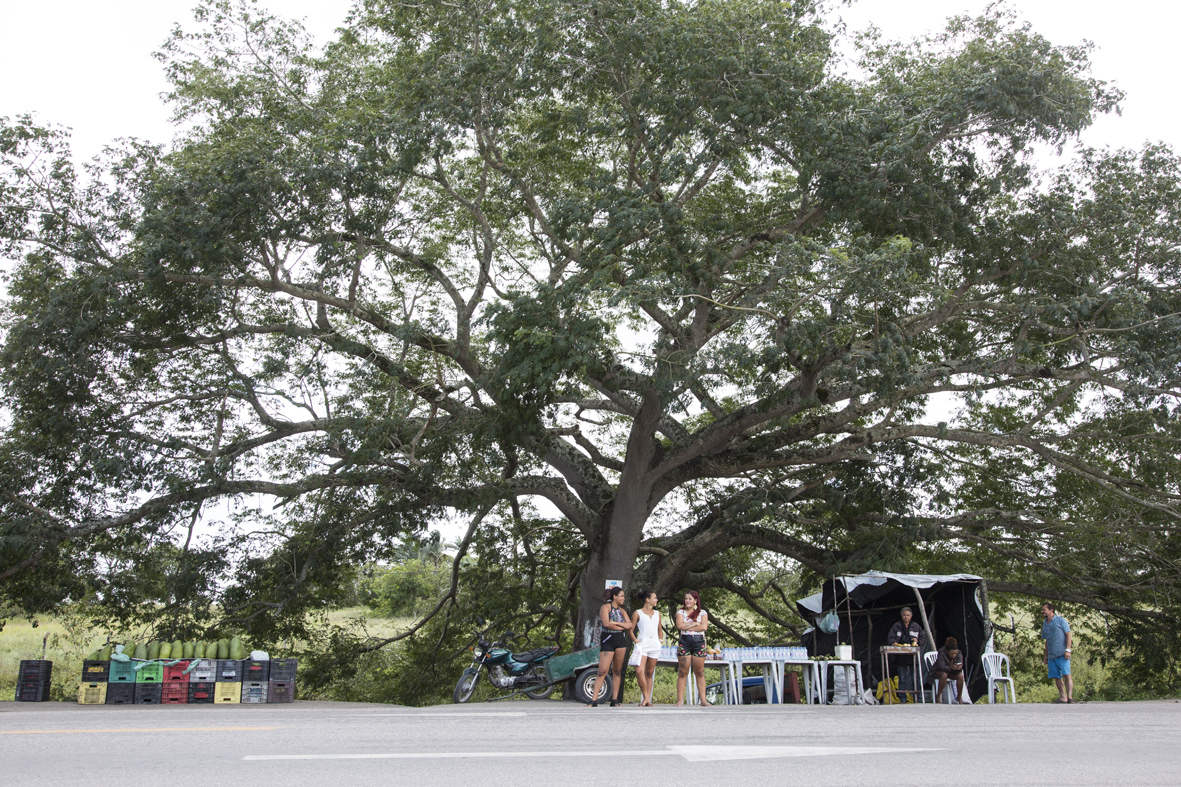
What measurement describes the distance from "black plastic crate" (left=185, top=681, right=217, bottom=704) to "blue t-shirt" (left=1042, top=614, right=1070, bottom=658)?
12.3m

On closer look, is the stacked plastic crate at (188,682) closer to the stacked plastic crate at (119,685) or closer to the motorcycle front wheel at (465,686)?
the stacked plastic crate at (119,685)

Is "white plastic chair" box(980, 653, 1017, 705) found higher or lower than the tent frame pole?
lower

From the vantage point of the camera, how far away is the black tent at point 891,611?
47.6ft

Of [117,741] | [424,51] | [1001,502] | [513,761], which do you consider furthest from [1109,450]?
[117,741]

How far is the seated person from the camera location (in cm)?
1380

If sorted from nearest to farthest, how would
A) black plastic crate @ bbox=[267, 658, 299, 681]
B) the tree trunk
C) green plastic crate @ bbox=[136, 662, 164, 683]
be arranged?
1. green plastic crate @ bbox=[136, 662, 164, 683]
2. black plastic crate @ bbox=[267, 658, 299, 681]
3. the tree trunk

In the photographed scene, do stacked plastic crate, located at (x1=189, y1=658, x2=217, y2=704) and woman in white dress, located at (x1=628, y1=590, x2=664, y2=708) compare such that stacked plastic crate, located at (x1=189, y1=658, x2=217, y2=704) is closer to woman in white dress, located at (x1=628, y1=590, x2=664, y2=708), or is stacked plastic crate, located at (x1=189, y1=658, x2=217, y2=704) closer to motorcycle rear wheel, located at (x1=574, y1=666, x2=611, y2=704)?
motorcycle rear wheel, located at (x1=574, y1=666, x2=611, y2=704)

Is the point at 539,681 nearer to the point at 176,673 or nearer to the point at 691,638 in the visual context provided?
the point at 691,638

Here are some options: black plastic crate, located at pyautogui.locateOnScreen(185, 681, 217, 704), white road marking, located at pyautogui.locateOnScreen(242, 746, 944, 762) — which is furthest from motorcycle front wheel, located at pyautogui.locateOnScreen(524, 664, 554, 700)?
white road marking, located at pyautogui.locateOnScreen(242, 746, 944, 762)

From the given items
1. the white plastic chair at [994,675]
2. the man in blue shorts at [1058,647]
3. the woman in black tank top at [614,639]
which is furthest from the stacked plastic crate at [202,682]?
the man in blue shorts at [1058,647]

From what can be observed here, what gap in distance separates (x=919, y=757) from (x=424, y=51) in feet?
42.1

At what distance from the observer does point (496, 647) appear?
14.3m

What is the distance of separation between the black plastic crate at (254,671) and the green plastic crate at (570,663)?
428 centimetres

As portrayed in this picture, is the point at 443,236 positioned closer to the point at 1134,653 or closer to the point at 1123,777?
the point at 1123,777
